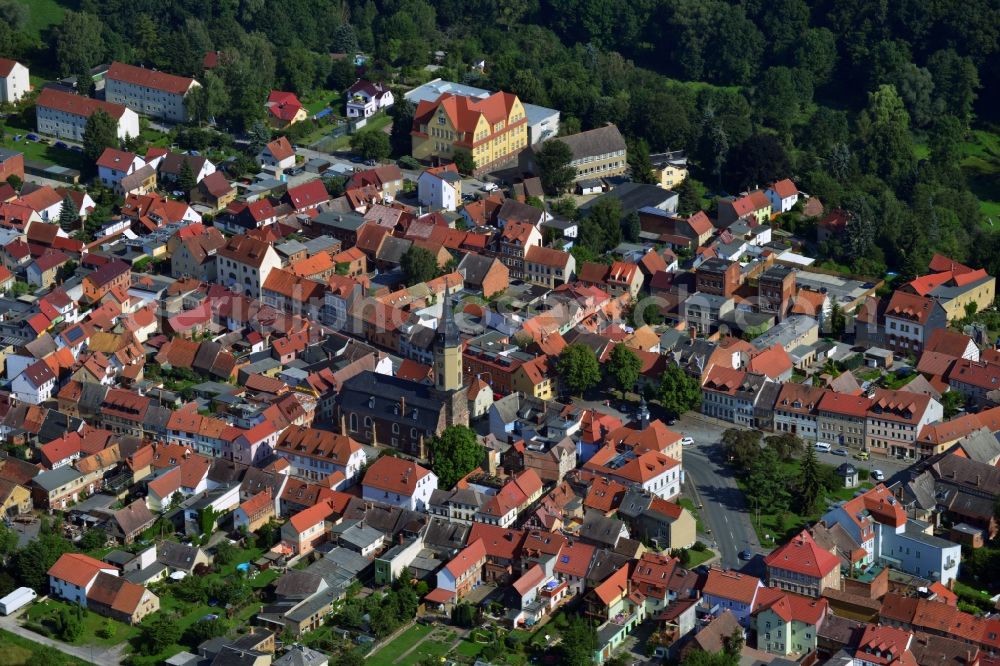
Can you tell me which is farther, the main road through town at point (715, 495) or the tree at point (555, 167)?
the tree at point (555, 167)

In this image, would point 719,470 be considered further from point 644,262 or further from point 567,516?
point 644,262

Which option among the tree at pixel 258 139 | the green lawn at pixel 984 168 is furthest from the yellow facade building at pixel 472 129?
the green lawn at pixel 984 168

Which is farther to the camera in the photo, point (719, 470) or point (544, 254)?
point (544, 254)

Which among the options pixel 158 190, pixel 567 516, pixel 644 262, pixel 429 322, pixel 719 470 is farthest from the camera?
pixel 158 190

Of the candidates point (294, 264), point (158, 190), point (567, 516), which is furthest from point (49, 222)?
point (567, 516)

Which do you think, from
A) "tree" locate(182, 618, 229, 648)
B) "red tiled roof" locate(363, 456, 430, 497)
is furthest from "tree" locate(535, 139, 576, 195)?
"tree" locate(182, 618, 229, 648)

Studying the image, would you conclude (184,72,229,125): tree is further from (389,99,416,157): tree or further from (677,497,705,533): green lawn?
(677,497,705,533): green lawn

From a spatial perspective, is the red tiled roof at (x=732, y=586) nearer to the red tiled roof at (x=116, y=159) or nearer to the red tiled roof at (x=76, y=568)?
the red tiled roof at (x=76, y=568)
